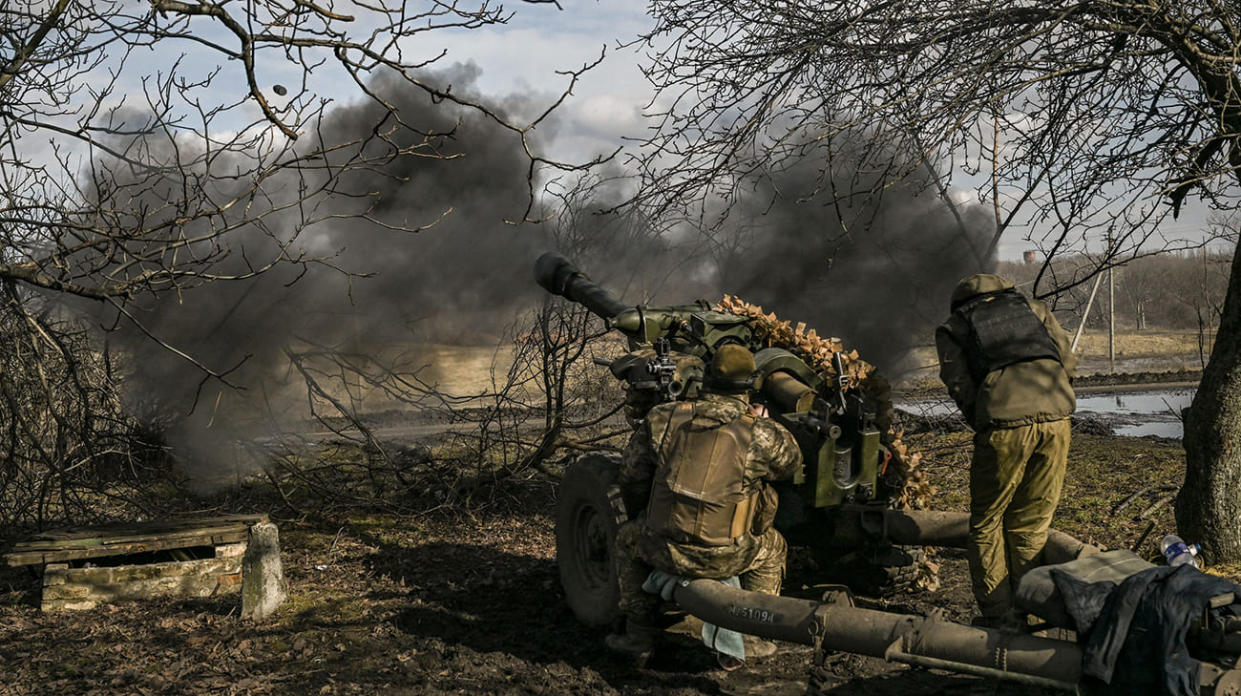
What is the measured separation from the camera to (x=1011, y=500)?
5531mm

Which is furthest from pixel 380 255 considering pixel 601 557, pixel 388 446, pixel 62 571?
pixel 601 557

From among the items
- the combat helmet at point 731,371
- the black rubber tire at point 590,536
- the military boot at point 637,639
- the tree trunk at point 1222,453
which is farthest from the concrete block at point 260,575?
the tree trunk at point 1222,453

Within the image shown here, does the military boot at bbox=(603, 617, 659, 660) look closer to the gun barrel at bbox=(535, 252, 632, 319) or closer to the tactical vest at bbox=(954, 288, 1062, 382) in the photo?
the tactical vest at bbox=(954, 288, 1062, 382)

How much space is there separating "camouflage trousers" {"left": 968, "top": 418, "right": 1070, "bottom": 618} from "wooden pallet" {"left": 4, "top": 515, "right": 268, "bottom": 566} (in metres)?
4.85

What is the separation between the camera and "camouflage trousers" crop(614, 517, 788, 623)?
17.1 ft

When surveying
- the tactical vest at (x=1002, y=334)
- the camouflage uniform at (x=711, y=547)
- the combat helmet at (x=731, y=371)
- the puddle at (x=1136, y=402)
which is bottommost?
the camouflage uniform at (x=711, y=547)

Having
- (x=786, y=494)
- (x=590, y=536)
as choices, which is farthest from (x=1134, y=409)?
(x=590, y=536)

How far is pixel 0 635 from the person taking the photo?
6070 millimetres

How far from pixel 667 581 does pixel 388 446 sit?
603 centimetres

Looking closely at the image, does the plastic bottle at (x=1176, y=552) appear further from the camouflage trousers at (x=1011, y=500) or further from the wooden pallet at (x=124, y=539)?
the wooden pallet at (x=124, y=539)

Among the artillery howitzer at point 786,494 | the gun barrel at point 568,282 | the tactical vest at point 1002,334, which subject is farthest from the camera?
the gun barrel at point 568,282

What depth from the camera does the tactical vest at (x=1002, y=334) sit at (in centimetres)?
550

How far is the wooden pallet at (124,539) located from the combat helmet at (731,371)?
3.68 metres

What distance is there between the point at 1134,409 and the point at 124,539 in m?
17.3
